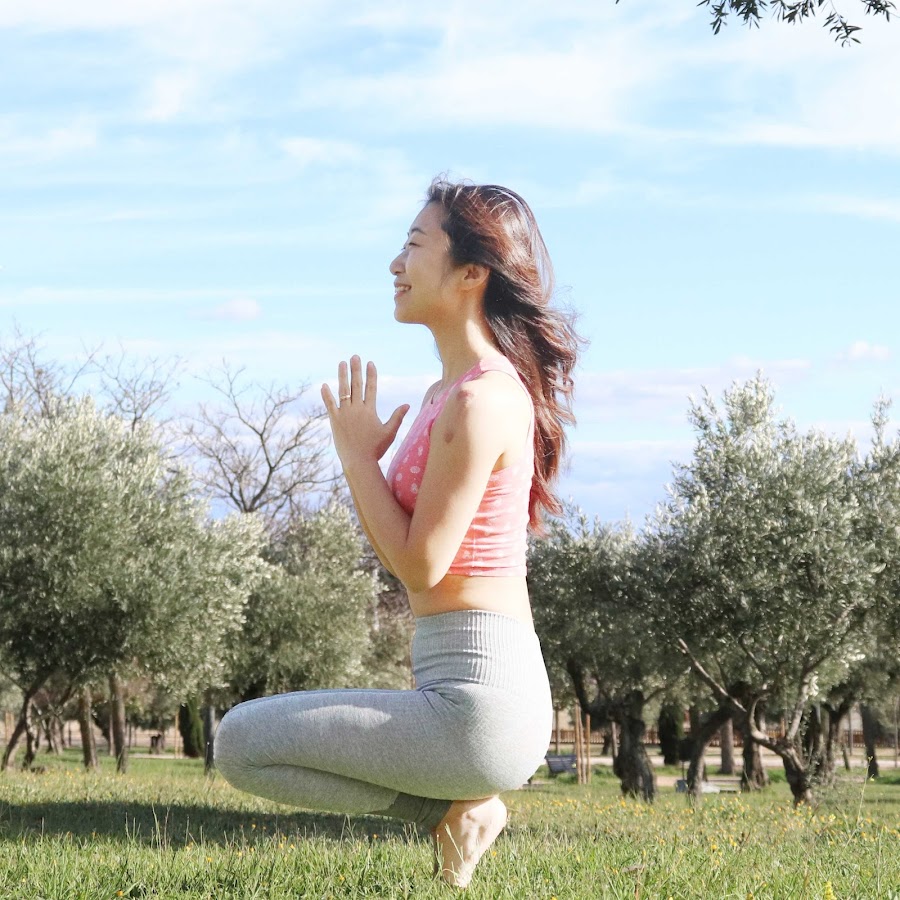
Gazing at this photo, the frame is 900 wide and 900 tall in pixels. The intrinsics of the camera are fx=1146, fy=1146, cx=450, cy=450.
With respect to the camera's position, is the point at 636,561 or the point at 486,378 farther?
the point at 636,561

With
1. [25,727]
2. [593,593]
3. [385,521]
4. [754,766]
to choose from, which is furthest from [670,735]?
[385,521]

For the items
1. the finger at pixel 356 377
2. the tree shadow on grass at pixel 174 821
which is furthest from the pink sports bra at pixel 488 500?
the tree shadow on grass at pixel 174 821

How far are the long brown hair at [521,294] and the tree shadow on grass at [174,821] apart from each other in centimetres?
686

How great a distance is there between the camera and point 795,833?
909 centimetres

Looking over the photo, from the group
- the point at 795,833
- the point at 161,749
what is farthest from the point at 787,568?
the point at 161,749

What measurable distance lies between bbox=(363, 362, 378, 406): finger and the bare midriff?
2.17 feet

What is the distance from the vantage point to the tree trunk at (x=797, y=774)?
18.0 meters

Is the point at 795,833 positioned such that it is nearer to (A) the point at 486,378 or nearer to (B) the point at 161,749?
(A) the point at 486,378

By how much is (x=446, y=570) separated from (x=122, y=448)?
1993 cm

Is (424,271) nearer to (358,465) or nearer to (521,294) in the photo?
(521,294)

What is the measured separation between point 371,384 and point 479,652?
38.7 inches

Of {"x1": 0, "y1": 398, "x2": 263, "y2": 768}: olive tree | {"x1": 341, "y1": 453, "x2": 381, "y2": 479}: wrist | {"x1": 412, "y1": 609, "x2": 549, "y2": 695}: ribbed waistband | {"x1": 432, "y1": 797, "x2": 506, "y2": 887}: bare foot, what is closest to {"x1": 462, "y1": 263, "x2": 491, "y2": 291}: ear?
{"x1": 341, "y1": 453, "x2": 381, "y2": 479}: wrist

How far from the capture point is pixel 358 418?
12.4 ft

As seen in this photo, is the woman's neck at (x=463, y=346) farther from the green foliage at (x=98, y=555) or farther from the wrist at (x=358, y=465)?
the green foliage at (x=98, y=555)
